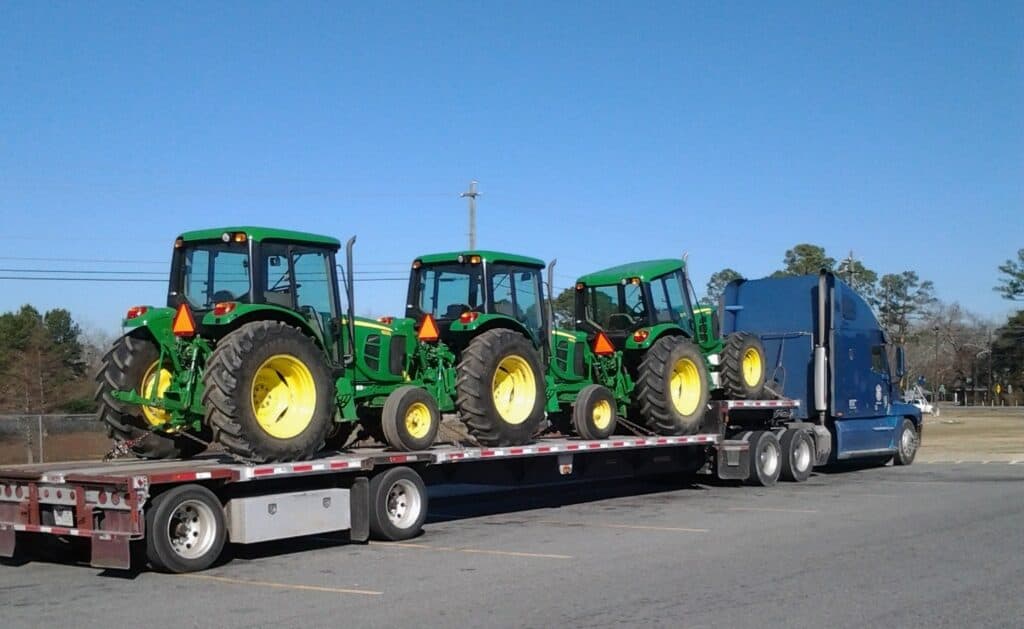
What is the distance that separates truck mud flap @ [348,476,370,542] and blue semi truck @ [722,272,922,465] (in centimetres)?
1015

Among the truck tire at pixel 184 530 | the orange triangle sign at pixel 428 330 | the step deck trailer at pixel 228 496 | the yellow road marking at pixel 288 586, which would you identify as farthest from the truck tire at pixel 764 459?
the yellow road marking at pixel 288 586

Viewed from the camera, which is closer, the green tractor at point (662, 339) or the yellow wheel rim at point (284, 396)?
the yellow wheel rim at point (284, 396)

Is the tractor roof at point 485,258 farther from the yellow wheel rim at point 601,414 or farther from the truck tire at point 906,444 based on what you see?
the truck tire at point 906,444

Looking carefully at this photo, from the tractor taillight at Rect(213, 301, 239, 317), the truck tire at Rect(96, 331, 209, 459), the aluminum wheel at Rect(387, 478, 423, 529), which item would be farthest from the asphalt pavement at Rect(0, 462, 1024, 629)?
the tractor taillight at Rect(213, 301, 239, 317)

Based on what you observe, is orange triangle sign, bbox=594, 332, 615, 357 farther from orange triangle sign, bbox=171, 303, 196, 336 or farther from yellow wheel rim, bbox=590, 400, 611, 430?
orange triangle sign, bbox=171, 303, 196, 336

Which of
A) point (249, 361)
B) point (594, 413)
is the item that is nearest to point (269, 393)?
point (249, 361)

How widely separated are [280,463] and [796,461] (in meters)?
11.3

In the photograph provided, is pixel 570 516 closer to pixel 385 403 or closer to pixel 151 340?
pixel 385 403

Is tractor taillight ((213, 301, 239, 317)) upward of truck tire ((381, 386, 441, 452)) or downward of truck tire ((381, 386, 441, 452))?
upward

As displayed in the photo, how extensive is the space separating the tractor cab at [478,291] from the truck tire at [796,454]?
6467 millimetres

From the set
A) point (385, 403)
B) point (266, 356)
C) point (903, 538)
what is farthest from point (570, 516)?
point (266, 356)

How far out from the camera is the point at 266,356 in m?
11.0

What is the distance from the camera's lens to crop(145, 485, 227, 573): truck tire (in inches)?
389

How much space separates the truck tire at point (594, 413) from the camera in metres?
15.3
